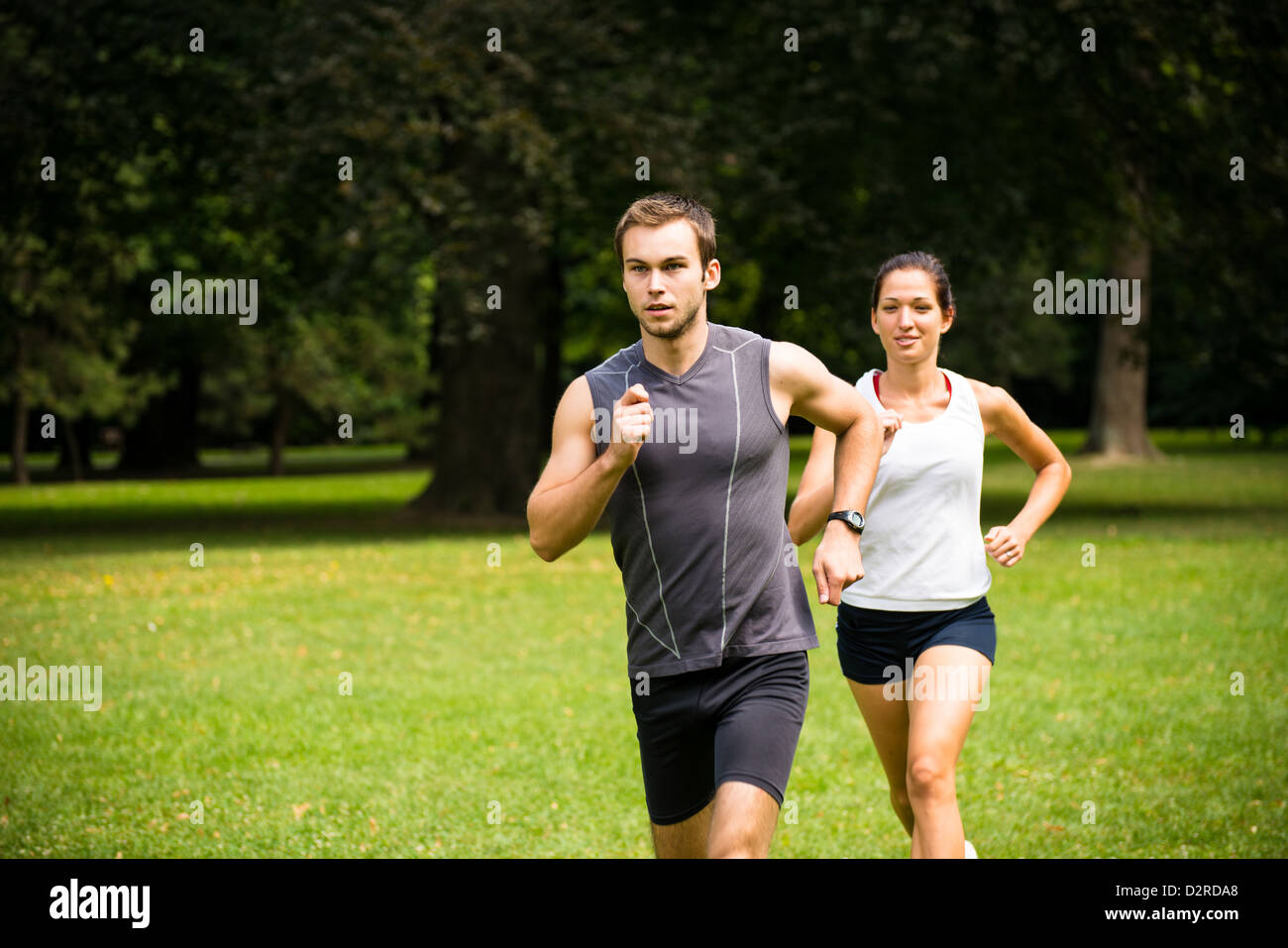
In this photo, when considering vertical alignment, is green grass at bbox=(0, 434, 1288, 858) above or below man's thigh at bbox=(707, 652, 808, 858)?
below

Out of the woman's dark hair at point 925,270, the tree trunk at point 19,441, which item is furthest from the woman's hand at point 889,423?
the tree trunk at point 19,441

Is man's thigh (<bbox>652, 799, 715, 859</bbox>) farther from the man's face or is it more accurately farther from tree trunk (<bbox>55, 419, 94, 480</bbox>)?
tree trunk (<bbox>55, 419, 94, 480</bbox>)

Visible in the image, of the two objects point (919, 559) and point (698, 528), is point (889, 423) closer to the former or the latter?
point (919, 559)

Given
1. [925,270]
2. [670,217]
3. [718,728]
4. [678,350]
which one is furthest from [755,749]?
[925,270]

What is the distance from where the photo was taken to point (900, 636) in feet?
16.2

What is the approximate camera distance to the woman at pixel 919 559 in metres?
4.77

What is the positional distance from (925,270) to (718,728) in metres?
1.93

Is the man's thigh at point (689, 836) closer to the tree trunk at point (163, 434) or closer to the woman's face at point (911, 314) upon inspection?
the woman's face at point (911, 314)

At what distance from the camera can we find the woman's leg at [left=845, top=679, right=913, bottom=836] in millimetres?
4992


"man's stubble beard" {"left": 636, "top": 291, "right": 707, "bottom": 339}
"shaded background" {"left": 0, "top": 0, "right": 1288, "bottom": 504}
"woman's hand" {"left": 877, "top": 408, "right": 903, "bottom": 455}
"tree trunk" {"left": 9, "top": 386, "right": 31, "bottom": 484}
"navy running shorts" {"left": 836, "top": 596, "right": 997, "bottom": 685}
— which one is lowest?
"navy running shorts" {"left": 836, "top": 596, "right": 997, "bottom": 685}

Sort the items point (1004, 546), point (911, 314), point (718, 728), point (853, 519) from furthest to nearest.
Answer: point (911, 314)
point (1004, 546)
point (853, 519)
point (718, 728)

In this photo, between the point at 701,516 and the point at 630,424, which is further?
the point at 701,516

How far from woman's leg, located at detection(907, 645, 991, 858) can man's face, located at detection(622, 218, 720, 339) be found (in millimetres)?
1583

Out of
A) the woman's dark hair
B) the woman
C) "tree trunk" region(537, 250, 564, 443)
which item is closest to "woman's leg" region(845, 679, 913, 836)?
the woman
